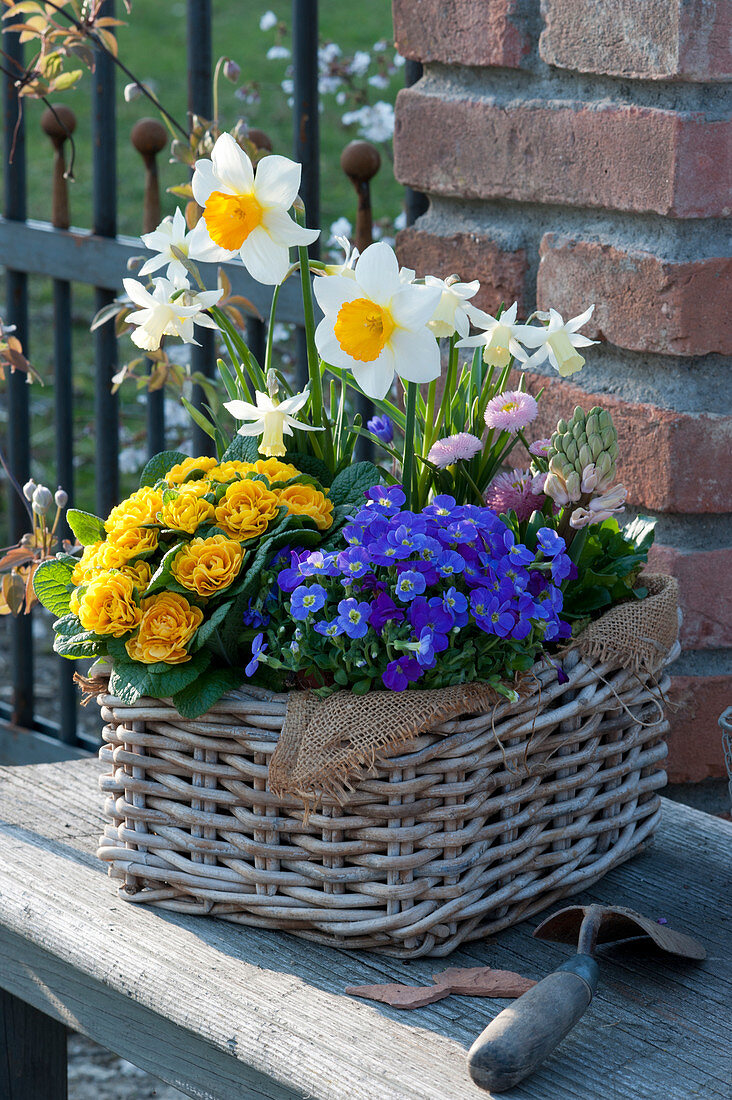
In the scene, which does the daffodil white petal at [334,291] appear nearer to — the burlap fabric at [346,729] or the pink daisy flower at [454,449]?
the pink daisy flower at [454,449]

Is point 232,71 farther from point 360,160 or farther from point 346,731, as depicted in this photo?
point 346,731

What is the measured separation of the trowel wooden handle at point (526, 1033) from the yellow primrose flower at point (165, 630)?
0.32 meters

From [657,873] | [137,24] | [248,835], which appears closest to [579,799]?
[657,873]

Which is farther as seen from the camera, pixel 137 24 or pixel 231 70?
pixel 137 24

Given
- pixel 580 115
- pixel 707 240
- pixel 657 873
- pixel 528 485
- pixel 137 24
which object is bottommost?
pixel 657 873

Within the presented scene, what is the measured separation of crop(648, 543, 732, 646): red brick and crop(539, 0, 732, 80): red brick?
1.38 ft

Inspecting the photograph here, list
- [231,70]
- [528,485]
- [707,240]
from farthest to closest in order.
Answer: [231,70] < [707,240] < [528,485]

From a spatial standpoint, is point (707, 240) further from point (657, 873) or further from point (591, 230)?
point (657, 873)

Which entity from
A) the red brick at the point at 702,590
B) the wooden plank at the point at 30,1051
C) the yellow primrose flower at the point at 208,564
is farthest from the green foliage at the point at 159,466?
the wooden plank at the point at 30,1051

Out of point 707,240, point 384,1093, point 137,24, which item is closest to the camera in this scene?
point 384,1093

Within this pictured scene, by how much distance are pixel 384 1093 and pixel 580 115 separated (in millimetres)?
839

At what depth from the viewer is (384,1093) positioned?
72cm

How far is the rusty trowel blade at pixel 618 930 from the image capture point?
0.86 m

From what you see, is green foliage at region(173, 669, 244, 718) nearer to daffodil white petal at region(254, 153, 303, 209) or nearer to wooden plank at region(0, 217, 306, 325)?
daffodil white petal at region(254, 153, 303, 209)
